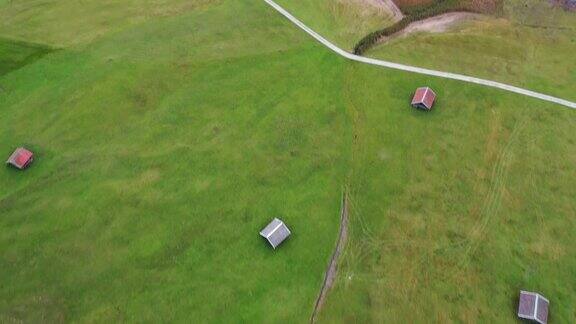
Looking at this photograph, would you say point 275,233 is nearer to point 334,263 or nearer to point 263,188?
point 334,263

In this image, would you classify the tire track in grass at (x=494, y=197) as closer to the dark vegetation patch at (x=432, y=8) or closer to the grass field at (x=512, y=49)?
the grass field at (x=512, y=49)

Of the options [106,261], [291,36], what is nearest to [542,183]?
[291,36]

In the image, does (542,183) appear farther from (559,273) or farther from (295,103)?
(295,103)

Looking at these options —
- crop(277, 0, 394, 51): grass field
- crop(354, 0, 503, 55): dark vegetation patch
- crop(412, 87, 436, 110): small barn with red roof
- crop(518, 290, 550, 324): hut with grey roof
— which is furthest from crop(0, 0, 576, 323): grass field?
crop(354, 0, 503, 55): dark vegetation patch

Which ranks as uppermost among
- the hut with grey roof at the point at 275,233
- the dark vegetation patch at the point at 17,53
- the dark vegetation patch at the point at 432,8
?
the dark vegetation patch at the point at 17,53

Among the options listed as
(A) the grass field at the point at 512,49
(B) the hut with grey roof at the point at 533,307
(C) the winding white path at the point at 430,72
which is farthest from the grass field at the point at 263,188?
(A) the grass field at the point at 512,49

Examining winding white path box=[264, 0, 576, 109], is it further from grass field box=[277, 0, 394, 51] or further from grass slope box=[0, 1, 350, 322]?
grass slope box=[0, 1, 350, 322]
